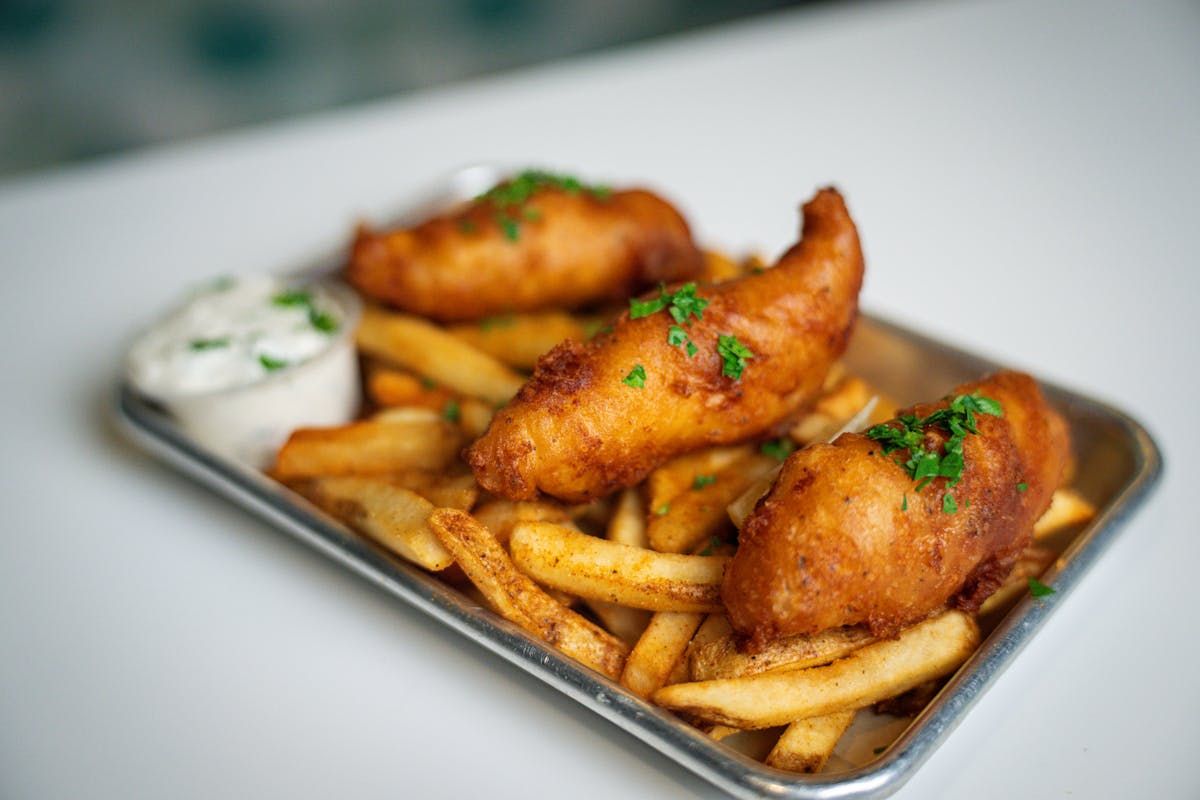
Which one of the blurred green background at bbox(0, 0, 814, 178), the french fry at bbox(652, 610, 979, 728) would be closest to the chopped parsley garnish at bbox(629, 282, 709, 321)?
the french fry at bbox(652, 610, 979, 728)

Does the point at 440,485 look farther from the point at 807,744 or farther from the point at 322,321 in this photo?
the point at 807,744

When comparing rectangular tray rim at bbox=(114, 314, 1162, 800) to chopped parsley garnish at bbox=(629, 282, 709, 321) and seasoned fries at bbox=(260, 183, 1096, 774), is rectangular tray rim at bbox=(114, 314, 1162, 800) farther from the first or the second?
chopped parsley garnish at bbox=(629, 282, 709, 321)

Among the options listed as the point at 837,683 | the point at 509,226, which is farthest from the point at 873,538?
the point at 509,226

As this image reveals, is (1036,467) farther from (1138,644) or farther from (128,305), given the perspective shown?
(128,305)

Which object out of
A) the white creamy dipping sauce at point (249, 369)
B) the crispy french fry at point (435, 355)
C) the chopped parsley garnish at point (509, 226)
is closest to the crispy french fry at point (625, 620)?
the crispy french fry at point (435, 355)

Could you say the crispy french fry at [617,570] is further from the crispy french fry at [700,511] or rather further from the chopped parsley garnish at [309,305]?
the chopped parsley garnish at [309,305]

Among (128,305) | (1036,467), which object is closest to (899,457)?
(1036,467)
